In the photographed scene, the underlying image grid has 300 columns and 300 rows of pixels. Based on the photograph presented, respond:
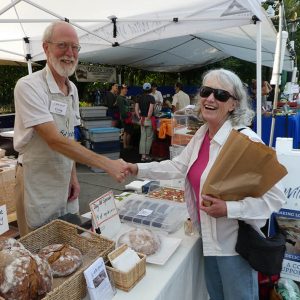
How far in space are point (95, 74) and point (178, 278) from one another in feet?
31.5

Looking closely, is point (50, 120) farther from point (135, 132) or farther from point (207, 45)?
point (207, 45)

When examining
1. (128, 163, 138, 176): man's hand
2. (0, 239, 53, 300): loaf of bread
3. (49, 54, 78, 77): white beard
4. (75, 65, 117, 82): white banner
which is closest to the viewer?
(0, 239, 53, 300): loaf of bread

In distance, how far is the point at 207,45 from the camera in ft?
28.0

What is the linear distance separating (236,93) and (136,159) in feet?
18.3

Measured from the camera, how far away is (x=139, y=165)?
1774 mm

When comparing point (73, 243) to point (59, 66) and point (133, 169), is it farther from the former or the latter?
point (59, 66)

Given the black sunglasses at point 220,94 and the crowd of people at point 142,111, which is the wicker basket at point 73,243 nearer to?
the black sunglasses at point 220,94

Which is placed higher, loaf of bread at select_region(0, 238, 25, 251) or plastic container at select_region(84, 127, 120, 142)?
loaf of bread at select_region(0, 238, 25, 251)

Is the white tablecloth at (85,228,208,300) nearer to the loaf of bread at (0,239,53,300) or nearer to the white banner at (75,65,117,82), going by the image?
the loaf of bread at (0,239,53,300)

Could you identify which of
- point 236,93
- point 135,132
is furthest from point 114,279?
point 135,132

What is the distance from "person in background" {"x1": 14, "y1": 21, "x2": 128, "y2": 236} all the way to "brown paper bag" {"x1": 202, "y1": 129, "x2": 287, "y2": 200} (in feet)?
2.02

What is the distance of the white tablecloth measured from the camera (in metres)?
1.15

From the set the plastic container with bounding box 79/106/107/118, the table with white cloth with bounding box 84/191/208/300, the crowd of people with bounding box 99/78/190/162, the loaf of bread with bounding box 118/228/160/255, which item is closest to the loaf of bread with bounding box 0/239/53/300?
the table with white cloth with bounding box 84/191/208/300

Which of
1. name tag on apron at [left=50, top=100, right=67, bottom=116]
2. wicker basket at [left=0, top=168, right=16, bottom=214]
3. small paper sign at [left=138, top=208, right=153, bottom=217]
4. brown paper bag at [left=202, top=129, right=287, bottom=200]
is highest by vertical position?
name tag on apron at [left=50, top=100, right=67, bottom=116]
